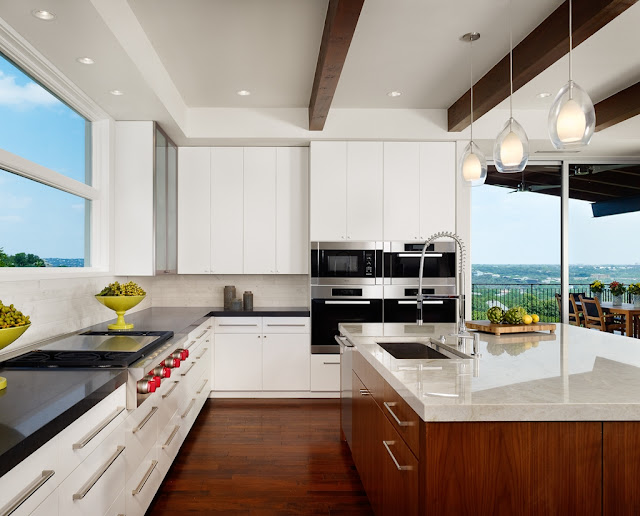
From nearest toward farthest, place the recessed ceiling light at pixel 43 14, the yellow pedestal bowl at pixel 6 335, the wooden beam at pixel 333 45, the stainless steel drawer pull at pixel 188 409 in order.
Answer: the yellow pedestal bowl at pixel 6 335
the recessed ceiling light at pixel 43 14
the wooden beam at pixel 333 45
the stainless steel drawer pull at pixel 188 409

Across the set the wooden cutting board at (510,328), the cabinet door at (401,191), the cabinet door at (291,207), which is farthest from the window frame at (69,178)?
the wooden cutting board at (510,328)

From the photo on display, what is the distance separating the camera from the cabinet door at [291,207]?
4.99 meters

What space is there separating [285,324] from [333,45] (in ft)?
8.95

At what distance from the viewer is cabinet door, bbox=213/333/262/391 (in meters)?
4.75

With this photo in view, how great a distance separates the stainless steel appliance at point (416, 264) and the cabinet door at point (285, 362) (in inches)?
41.8

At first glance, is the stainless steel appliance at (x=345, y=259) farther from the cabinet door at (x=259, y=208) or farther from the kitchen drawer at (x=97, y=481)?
the kitchen drawer at (x=97, y=481)

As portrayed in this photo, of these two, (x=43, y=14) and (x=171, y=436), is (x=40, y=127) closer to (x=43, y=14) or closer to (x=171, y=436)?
(x=43, y=14)

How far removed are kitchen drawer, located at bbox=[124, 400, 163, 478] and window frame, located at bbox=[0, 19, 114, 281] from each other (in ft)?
3.41

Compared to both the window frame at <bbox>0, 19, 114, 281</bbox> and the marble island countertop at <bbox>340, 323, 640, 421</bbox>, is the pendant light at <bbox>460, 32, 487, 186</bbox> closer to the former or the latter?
the marble island countertop at <bbox>340, 323, 640, 421</bbox>

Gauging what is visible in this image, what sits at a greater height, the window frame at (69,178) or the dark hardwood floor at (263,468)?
the window frame at (69,178)

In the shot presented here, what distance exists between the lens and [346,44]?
9.30ft

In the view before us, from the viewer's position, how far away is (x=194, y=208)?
4961mm

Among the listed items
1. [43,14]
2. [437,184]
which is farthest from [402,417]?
[437,184]

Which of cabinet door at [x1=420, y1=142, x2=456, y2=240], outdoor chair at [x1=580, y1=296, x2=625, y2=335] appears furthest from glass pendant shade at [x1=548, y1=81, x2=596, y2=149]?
outdoor chair at [x1=580, y1=296, x2=625, y2=335]
